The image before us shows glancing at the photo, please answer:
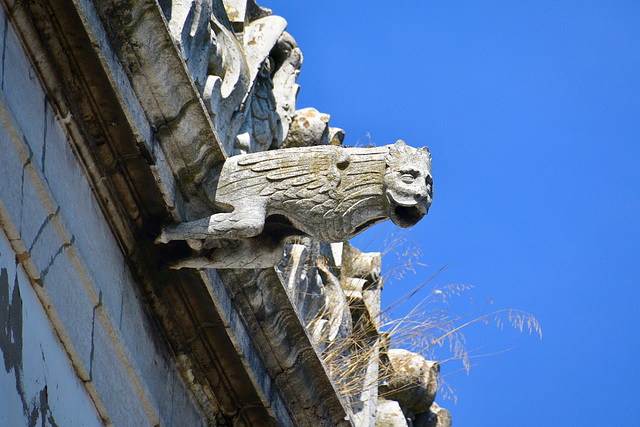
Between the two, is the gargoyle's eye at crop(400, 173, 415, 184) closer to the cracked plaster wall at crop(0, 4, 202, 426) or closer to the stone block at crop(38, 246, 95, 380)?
the cracked plaster wall at crop(0, 4, 202, 426)

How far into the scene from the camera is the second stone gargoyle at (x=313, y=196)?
4391 mm

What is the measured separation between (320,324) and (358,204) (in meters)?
2.63

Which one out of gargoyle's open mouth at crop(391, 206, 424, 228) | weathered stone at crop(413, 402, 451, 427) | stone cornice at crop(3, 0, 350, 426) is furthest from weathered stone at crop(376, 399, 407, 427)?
gargoyle's open mouth at crop(391, 206, 424, 228)

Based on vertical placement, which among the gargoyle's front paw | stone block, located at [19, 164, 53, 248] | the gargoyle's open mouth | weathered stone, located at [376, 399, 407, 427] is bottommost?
stone block, located at [19, 164, 53, 248]

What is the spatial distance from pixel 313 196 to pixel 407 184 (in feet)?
1.16

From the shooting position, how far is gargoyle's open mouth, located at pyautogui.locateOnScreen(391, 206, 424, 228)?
174 inches

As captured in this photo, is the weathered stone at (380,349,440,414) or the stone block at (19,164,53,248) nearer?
the stone block at (19,164,53,248)

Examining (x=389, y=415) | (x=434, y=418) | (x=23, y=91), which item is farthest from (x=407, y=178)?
(x=434, y=418)

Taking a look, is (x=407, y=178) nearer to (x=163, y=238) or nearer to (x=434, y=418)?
(x=163, y=238)

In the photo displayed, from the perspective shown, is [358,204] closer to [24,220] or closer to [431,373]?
[24,220]

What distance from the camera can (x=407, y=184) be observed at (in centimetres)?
439

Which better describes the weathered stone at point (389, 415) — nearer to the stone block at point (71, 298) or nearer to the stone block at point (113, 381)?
the stone block at point (113, 381)

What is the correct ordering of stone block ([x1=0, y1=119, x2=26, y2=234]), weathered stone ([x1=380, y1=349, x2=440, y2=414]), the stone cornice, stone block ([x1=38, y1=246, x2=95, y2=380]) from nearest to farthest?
stone block ([x1=0, y1=119, x2=26, y2=234]) < stone block ([x1=38, y1=246, x2=95, y2=380]) < the stone cornice < weathered stone ([x1=380, y1=349, x2=440, y2=414])

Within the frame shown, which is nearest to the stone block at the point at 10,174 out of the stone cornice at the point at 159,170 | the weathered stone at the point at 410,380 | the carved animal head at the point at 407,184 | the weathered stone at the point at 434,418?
the stone cornice at the point at 159,170
